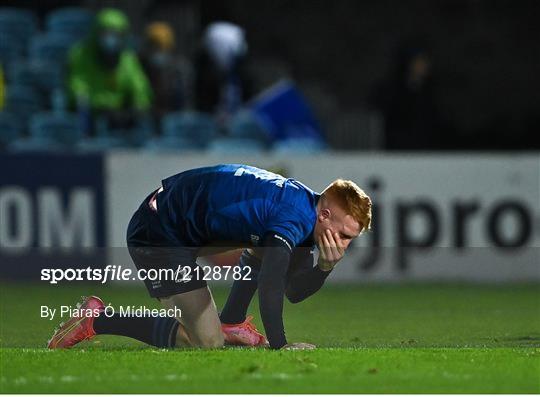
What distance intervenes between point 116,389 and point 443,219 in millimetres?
9713

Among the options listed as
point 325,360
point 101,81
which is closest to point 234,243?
point 325,360

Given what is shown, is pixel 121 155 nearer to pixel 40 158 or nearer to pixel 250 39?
pixel 40 158

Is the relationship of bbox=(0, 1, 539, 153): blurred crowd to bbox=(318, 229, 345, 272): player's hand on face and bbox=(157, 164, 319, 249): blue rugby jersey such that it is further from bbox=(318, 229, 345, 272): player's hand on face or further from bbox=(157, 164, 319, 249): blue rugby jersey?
bbox=(318, 229, 345, 272): player's hand on face

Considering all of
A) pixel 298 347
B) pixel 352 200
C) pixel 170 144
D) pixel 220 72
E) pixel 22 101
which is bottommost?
pixel 298 347

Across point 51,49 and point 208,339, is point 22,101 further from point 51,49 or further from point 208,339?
point 208,339

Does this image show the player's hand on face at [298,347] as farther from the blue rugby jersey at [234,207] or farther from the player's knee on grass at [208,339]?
the blue rugby jersey at [234,207]

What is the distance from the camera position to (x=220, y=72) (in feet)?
61.5

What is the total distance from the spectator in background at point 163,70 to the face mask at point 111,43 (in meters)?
0.72

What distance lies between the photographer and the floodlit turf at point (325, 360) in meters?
7.92

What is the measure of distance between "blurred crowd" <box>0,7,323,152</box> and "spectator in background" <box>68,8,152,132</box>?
0.01 metres

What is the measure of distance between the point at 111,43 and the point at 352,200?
28.8 ft

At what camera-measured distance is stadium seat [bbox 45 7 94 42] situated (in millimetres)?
18641

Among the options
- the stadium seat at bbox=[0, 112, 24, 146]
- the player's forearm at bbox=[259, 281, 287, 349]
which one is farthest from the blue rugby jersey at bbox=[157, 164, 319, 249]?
the stadium seat at bbox=[0, 112, 24, 146]

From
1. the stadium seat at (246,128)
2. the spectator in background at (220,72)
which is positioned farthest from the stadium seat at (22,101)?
the stadium seat at (246,128)
